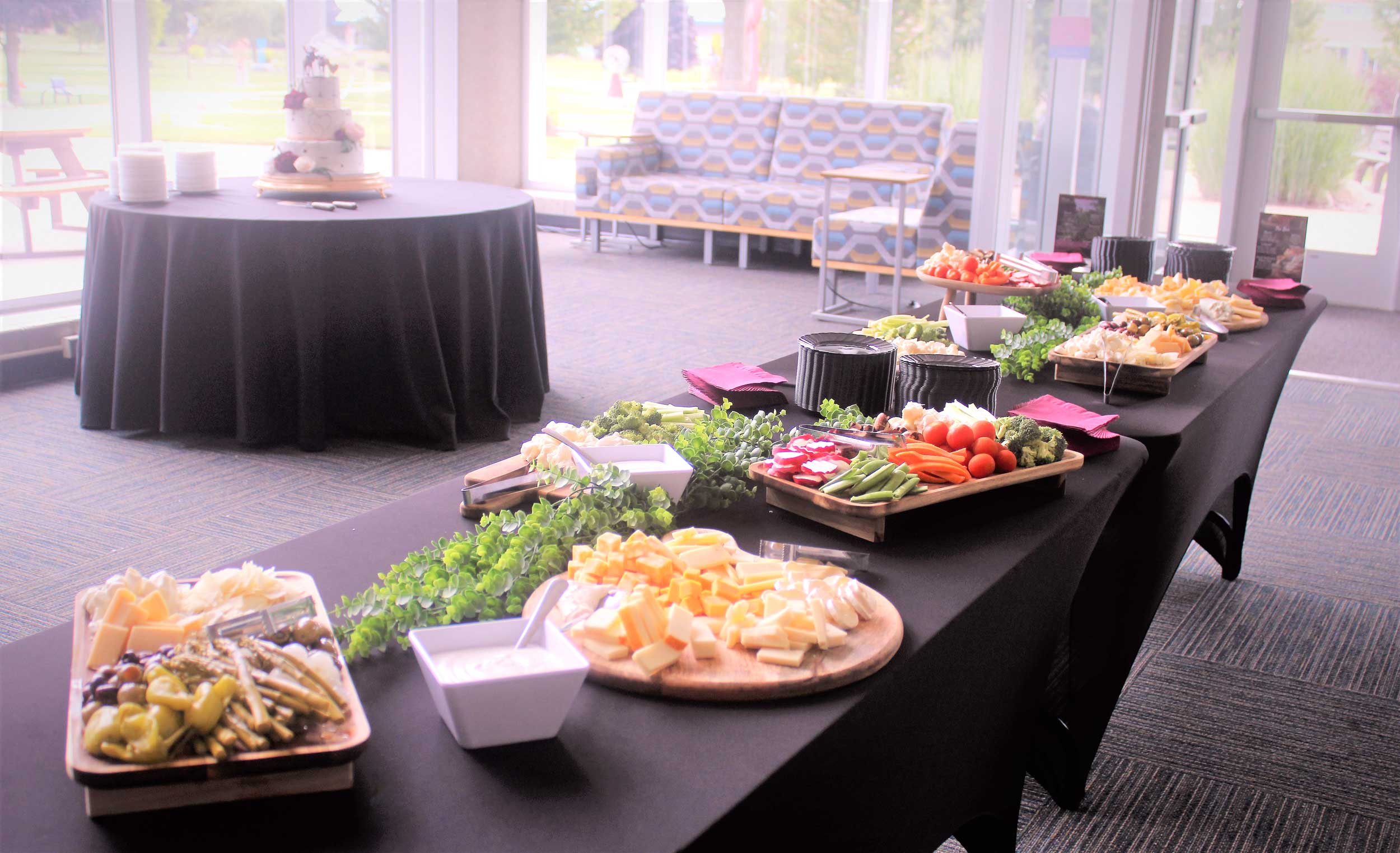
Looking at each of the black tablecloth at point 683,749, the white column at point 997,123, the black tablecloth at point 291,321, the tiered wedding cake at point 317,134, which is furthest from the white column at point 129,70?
the black tablecloth at point 683,749

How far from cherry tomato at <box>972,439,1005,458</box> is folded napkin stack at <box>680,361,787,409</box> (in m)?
0.47

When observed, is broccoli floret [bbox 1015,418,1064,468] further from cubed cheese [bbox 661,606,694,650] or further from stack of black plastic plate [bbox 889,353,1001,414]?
cubed cheese [bbox 661,606,694,650]

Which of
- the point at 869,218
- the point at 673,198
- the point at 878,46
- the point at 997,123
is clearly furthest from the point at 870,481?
the point at 878,46

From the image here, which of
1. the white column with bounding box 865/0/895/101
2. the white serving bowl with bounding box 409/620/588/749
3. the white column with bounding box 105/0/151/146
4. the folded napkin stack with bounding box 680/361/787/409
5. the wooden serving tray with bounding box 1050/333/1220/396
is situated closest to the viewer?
the white serving bowl with bounding box 409/620/588/749

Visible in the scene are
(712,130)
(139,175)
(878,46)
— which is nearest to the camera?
(139,175)

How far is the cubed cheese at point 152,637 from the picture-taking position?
944 millimetres

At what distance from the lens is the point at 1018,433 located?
1658mm

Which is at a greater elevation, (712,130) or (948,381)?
(712,130)

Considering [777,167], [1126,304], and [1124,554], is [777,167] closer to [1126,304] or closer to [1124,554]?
[1126,304]

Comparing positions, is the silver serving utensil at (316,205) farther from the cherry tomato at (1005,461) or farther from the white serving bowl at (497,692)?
the white serving bowl at (497,692)

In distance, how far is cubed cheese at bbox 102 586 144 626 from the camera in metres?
0.95

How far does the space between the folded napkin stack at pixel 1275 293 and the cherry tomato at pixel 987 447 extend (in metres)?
1.87

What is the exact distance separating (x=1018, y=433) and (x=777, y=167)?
6884 mm

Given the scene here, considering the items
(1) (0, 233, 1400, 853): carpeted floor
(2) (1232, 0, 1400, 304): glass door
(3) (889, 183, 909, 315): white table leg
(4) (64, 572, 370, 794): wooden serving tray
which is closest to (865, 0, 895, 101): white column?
(3) (889, 183, 909, 315): white table leg
